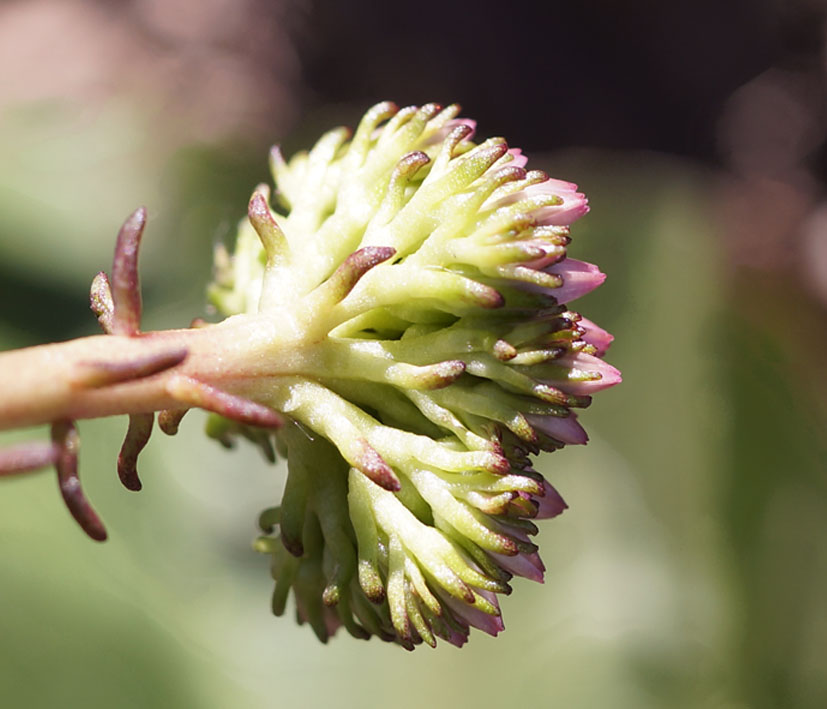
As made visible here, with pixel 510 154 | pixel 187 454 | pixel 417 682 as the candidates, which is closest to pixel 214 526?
pixel 187 454

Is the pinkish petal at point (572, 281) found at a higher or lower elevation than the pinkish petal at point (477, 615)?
higher

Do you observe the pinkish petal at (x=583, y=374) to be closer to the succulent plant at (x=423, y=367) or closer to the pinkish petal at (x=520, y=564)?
the succulent plant at (x=423, y=367)

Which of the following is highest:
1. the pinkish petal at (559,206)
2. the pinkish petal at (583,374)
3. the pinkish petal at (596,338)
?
the pinkish petal at (559,206)

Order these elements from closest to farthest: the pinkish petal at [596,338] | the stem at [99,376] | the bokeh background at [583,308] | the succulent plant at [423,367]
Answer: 1. the stem at [99,376]
2. the succulent plant at [423,367]
3. the pinkish petal at [596,338]
4. the bokeh background at [583,308]

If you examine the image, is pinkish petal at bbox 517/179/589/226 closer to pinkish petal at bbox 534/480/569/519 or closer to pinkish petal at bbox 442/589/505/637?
pinkish petal at bbox 534/480/569/519

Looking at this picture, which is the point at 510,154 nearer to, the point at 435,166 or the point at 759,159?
the point at 435,166

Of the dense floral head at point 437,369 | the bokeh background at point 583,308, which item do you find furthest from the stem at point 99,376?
the bokeh background at point 583,308

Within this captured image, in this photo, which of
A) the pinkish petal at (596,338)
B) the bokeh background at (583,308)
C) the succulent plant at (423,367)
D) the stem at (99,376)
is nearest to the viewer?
the stem at (99,376)

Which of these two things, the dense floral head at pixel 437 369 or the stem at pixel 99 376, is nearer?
the stem at pixel 99 376
